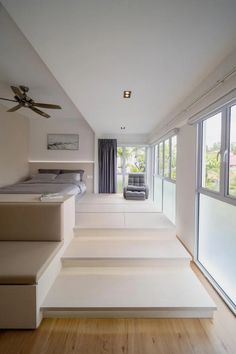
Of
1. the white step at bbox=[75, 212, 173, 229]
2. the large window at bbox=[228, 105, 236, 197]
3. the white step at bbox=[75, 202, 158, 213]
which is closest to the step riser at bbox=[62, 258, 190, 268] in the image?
the white step at bbox=[75, 212, 173, 229]

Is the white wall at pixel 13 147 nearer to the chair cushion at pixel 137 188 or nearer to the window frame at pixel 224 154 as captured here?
the chair cushion at pixel 137 188

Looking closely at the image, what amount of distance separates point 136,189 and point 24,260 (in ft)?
12.8

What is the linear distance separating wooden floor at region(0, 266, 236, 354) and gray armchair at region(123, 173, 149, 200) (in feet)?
11.8

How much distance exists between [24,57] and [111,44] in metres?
1.56

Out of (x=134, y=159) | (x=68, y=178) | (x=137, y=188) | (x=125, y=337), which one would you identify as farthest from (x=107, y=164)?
(x=125, y=337)

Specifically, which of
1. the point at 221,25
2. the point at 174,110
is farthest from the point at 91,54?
the point at 174,110

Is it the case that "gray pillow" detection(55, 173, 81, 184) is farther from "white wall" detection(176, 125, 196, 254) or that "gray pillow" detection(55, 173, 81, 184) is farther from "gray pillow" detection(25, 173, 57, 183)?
"white wall" detection(176, 125, 196, 254)

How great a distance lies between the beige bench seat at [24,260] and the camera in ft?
5.28

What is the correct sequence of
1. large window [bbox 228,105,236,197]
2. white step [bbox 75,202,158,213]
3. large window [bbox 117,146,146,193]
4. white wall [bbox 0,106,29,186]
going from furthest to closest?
large window [bbox 117,146,146,193], white wall [bbox 0,106,29,186], white step [bbox 75,202,158,213], large window [bbox 228,105,236,197]

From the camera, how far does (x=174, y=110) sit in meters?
3.63

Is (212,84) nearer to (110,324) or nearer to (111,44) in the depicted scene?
(111,44)

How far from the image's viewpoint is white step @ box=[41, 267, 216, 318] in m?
1.76

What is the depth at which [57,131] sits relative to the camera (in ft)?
Answer: 20.9

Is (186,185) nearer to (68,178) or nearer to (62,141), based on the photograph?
(68,178)
